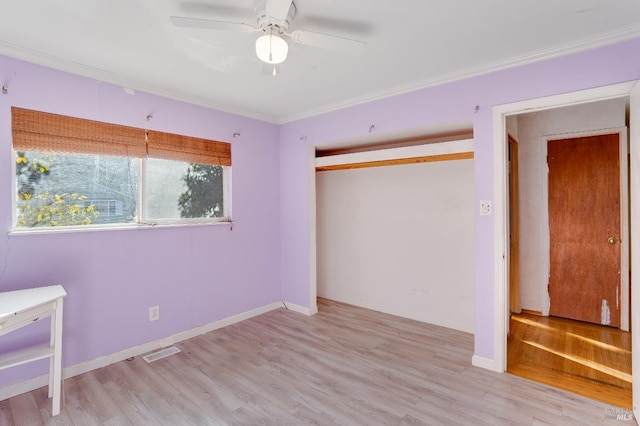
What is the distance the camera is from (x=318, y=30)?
2.07 m

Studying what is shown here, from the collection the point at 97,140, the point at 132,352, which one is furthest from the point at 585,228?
the point at 97,140

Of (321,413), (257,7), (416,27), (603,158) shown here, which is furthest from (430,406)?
(603,158)

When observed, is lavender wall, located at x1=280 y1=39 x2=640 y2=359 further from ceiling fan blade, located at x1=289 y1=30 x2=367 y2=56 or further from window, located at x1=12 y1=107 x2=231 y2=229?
ceiling fan blade, located at x1=289 y1=30 x2=367 y2=56

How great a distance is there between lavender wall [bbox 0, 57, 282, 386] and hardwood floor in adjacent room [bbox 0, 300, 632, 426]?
33 cm

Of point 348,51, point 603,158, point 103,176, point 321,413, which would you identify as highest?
point 348,51

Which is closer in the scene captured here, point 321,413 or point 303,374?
point 321,413

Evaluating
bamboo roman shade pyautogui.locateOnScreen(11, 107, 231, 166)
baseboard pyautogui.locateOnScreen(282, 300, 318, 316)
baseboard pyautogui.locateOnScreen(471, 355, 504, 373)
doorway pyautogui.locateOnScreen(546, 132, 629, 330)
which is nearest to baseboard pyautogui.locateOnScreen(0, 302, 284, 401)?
baseboard pyautogui.locateOnScreen(282, 300, 318, 316)

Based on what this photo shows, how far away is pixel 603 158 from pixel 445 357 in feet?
9.27

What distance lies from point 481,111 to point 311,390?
2.51 m

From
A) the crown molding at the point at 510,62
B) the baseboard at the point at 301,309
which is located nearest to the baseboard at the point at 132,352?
the baseboard at the point at 301,309

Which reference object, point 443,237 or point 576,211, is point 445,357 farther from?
point 576,211

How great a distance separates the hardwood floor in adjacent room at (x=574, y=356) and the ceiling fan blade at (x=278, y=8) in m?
2.94

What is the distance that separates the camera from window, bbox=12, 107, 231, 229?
2.43 m

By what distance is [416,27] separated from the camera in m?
2.05
